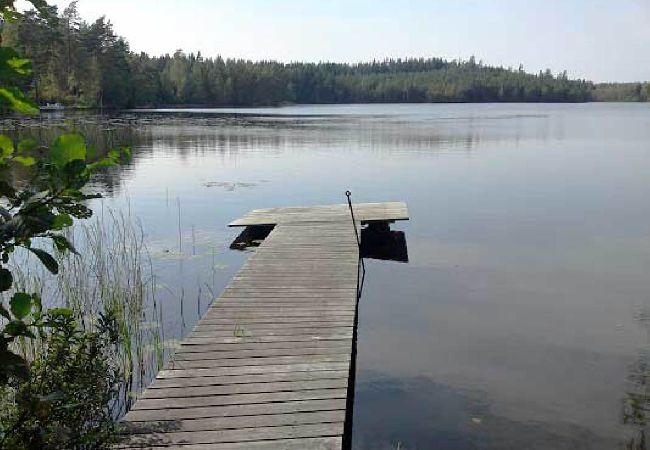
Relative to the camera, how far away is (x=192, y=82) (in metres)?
94.9

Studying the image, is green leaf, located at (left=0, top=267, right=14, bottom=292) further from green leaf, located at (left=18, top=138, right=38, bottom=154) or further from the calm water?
the calm water

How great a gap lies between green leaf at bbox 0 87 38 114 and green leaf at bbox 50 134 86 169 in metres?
0.10

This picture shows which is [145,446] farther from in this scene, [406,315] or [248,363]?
[406,315]

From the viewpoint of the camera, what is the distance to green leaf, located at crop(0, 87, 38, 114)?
1.54m

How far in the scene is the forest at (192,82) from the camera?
192ft

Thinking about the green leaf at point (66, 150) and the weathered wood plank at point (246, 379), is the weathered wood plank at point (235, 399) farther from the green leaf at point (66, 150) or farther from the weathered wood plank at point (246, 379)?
the green leaf at point (66, 150)

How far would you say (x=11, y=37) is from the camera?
46469 millimetres

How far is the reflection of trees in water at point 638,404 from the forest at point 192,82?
16.7 feet

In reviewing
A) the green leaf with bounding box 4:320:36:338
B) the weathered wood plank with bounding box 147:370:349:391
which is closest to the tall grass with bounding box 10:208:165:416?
the weathered wood plank with bounding box 147:370:349:391

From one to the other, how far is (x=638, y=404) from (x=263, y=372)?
352 centimetres

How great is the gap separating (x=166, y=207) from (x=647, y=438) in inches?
503

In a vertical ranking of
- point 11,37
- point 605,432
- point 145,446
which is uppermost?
point 11,37

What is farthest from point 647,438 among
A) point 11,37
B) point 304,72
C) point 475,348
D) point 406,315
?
point 304,72

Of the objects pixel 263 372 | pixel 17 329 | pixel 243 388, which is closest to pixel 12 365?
pixel 17 329
